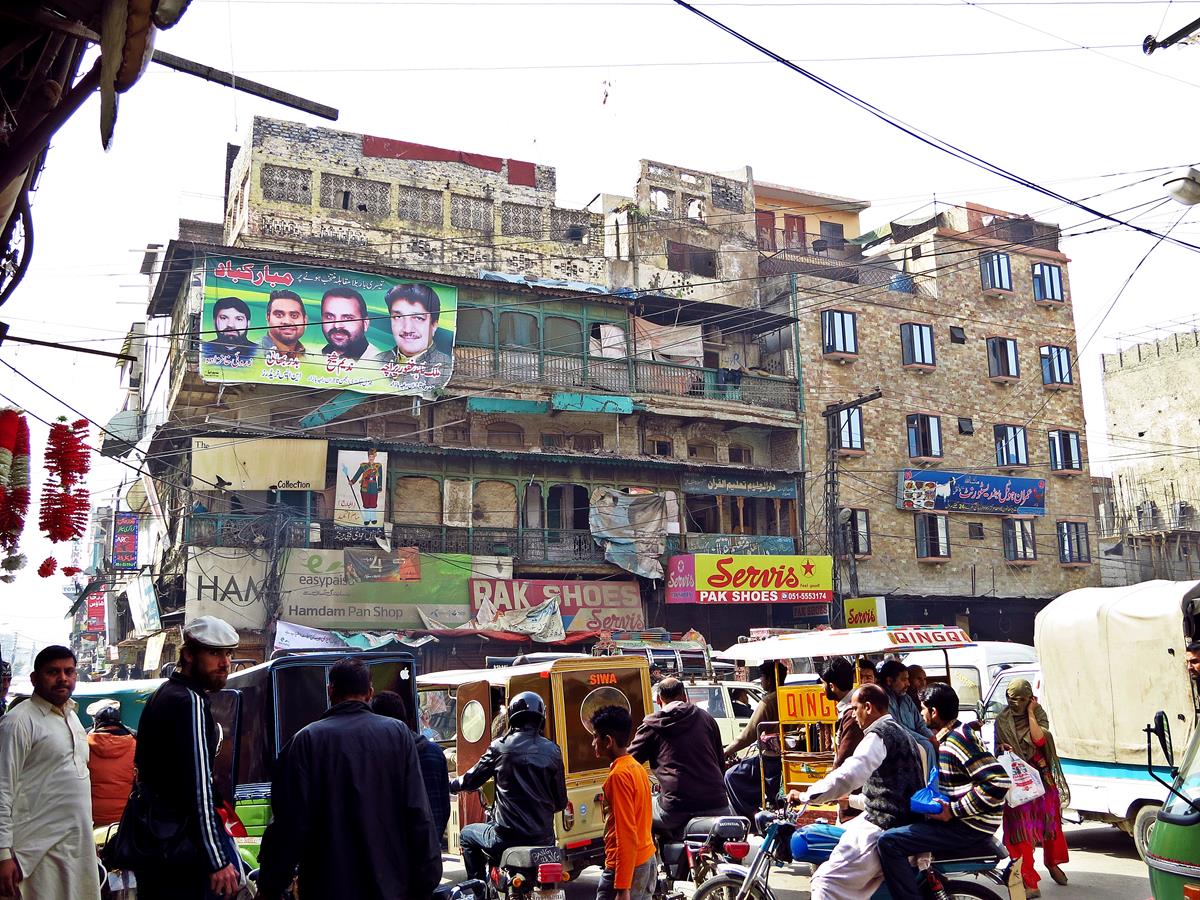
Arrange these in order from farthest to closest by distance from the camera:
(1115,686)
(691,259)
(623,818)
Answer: (691,259), (1115,686), (623,818)

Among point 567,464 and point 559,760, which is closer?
point 559,760

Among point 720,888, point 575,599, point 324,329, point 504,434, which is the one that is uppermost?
point 324,329

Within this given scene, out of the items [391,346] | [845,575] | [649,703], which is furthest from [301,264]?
[649,703]

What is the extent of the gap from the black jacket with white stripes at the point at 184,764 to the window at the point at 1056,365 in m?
42.2

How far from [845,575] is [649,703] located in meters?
27.0

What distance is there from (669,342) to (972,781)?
1189 inches

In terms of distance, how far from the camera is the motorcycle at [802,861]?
6.30 metres

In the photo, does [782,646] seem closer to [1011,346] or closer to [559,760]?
[559,760]

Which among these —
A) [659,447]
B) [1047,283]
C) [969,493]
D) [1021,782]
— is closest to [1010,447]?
[969,493]

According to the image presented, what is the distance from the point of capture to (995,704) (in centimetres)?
1459

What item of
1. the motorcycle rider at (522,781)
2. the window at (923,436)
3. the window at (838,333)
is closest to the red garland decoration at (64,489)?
the motorcycle rider at (522,781)

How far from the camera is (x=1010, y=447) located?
1618 inches

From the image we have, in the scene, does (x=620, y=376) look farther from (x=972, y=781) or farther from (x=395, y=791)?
(x=395, y=791)

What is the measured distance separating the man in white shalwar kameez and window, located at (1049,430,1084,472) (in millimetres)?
41034
